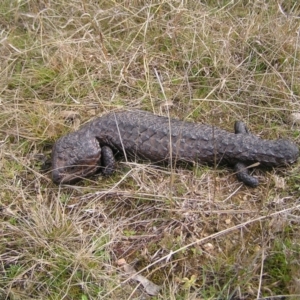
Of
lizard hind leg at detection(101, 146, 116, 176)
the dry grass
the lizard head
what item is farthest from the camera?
lizard hind leg at detection(101, 146, 116, 176)

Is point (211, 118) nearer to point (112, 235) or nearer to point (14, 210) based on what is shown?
point (112, 235)

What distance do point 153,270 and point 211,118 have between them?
1.57 m

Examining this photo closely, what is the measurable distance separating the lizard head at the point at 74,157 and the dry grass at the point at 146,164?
0.10 meters

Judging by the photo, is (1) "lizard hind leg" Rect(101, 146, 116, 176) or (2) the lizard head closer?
(2) the lizard head

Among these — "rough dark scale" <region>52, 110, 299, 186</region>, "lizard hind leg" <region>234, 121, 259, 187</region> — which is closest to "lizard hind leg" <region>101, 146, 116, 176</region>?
"rough dark scale" <region>52, 110, 299, 186</region>

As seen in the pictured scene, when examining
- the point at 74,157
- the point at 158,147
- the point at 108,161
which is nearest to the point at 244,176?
the point at 158,147

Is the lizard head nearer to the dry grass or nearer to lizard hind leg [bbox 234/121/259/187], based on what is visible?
the dry grass

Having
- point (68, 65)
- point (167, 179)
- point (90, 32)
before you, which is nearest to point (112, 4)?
point (90, 32)

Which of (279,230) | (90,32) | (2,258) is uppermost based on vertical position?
(90,32)

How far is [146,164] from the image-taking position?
12.5 ft

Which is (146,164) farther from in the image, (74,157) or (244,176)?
(244,176)

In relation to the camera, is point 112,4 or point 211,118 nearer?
point 211,118

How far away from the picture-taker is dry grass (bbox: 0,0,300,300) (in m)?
3.12

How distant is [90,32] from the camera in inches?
190
